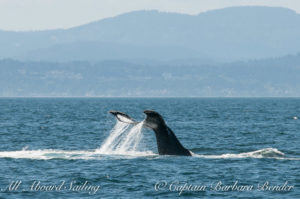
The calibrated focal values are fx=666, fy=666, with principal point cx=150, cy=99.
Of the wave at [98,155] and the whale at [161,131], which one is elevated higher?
the whale at [161,131]

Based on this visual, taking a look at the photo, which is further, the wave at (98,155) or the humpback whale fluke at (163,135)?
the wave at (98,155)

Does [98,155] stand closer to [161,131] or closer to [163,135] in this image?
[163,135]

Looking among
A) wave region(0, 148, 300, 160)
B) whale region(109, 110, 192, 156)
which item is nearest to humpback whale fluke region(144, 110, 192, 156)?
whale region(109, 110, 192, 156)

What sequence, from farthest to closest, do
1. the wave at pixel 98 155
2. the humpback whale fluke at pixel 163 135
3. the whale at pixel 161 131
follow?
1. the wave at pixel 98 155
2. the humpback whale fluke at pixel 163 135
3. the whale at pixel 161 131

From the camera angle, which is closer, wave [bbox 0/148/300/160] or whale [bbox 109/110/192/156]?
whale [bbox 109/110/192/156]

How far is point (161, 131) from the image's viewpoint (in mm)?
24297

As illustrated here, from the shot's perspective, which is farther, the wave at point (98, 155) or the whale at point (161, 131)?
the wave at point (98, 155)

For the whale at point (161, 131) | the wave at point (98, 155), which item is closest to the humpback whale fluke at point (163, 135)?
the whale at point (161, 131)

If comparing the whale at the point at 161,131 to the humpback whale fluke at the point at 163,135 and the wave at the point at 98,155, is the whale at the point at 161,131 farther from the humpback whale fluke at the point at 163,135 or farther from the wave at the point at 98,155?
the wave at the point at 98,155

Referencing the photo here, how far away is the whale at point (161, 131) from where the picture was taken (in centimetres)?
2230

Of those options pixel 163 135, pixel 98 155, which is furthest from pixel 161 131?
pixel 98 155

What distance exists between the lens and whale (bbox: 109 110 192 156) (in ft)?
73.2

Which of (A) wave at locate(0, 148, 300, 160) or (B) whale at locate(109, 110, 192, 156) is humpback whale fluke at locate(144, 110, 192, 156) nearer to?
(B) whale at locate(109, 110, 192, 156)

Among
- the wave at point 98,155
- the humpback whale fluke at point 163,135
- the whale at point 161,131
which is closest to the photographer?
the whale at point 161,131
